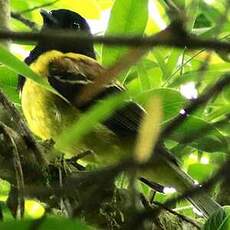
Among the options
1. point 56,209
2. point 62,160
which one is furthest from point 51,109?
point 56,209

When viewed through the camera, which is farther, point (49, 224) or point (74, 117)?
point (74, 117)

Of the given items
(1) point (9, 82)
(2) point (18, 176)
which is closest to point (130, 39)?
(2) point (18, 176)

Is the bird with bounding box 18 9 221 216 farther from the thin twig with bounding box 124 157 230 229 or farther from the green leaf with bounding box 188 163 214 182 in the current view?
the thin twig with bounding box 124 157 230 229

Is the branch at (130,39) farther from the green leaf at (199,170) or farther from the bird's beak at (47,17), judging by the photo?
the bird's beak at (47,17)

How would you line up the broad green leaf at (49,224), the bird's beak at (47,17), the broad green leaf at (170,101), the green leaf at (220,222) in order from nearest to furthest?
the broad green leaf at (49,224) < the green leaf at (220,222) < the broad green leaf at (170,101) < the bird's beak at (47,17)

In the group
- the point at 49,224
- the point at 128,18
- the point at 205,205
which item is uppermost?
the point at 128,18

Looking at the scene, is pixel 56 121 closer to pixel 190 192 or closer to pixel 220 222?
pixel 220 222

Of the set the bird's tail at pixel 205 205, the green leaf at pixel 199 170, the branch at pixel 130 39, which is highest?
the branch at pixel 130 39

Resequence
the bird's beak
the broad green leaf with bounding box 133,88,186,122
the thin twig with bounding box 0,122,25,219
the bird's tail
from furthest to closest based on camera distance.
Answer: the bird's beak
the bird's tail
the broad green leaf with bounding box 133,88,186,122
the thin twig with bounding box 0,122,25,219

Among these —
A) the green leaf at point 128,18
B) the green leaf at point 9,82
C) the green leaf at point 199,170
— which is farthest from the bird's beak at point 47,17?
the green leaf at point 199,170

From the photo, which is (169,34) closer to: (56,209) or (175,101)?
(56,209)

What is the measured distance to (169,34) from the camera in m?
0.51

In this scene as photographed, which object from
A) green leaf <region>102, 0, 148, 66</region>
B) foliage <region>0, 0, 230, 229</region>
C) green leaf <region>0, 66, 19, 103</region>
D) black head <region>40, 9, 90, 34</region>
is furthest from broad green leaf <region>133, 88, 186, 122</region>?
black head <region>40, 9, 90, 34</region>

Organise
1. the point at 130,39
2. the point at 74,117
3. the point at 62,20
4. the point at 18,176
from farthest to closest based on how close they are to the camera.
→ 1. the point at 62,20
2. the point at 74,117
3. the point at 18,176
4. the point at 130,39
